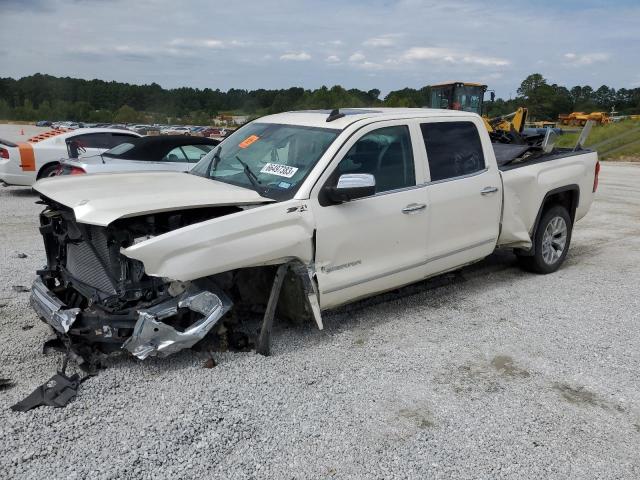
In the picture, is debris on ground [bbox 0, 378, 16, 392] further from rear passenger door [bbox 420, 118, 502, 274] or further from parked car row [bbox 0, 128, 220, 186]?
parked car row [bbox 0, 128, 220, 186]

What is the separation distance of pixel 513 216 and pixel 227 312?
3251 millimetres

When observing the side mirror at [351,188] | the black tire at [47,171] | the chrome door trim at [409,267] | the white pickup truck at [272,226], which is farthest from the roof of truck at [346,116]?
the black tire at [47,171]

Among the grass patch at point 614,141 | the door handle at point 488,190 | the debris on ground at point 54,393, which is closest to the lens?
the debris on ground at point 54,393

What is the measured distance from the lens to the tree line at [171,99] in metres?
65.5

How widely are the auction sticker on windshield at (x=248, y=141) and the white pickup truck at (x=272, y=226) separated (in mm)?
21

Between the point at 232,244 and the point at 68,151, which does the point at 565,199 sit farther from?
the point at 68,151

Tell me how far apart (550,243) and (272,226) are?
13.0 feet

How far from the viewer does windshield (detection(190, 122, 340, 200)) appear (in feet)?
14.2

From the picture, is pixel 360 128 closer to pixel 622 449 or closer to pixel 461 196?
pixel 461 196

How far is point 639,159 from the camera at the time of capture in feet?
87.7

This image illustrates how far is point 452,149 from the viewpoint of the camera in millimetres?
5254

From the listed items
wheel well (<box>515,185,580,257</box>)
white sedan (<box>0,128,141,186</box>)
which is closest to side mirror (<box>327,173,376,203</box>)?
wheel well (<box>515,185,580,257</box>)

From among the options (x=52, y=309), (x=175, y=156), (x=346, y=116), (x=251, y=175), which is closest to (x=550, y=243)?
(x=346, y=116)

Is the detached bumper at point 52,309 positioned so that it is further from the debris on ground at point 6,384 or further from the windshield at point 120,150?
the windshield at point 120,150
